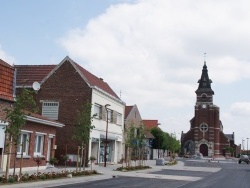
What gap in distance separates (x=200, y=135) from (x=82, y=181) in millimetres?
98240

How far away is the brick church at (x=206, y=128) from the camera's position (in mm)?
113938

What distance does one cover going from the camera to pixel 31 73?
39531 mm

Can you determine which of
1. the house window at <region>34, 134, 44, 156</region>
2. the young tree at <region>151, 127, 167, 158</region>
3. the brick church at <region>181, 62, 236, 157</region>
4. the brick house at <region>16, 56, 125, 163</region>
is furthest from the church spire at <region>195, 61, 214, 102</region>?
the house window at <region>34, 134, 44, 156</region>

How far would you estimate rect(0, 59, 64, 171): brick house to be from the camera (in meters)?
21.6

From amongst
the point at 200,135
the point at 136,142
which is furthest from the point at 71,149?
the point at 200,135

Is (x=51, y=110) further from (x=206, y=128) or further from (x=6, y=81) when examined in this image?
(x=206, y=128)

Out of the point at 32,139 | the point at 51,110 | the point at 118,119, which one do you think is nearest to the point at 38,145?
the point at 32,139

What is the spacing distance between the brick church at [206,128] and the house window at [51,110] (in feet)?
274

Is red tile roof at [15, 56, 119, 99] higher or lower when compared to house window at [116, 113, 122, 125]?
higher

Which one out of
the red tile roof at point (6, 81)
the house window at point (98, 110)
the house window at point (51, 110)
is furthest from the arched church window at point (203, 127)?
the red tile roof at point (6, 81)

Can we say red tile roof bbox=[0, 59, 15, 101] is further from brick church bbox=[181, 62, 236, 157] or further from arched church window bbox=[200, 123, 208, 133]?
arched church window bbox=[200, 123, 208, 133]

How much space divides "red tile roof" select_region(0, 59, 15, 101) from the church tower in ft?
317

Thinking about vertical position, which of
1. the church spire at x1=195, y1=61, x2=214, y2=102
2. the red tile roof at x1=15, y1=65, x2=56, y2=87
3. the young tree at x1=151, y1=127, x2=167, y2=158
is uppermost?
the church spire at x1=195, y1=61, x2=214, y2=102

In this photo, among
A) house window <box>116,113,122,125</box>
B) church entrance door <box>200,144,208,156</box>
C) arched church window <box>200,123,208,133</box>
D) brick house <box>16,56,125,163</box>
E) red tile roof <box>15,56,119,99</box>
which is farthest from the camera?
arched church window <box>200,123,208,133</box>
